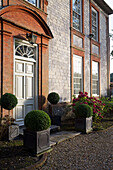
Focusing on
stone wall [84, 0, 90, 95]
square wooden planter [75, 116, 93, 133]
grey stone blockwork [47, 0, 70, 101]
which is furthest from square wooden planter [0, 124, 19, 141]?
stone wall [84, 0, 90, 95]

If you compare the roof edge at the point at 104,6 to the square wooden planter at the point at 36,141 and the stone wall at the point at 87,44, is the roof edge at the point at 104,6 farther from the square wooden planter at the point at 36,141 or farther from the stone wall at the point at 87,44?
the square wooden planter at the point at 36,141

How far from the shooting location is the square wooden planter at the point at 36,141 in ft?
11.2

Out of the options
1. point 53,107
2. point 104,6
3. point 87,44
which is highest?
point 104,6

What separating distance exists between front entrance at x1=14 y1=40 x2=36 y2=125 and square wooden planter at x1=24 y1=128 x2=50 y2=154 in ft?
6.41

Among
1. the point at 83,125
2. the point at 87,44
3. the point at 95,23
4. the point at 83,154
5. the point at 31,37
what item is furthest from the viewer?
the point at 95,23

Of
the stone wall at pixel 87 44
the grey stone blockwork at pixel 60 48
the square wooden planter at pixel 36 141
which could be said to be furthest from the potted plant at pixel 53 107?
the stone wall at pixel 87 44

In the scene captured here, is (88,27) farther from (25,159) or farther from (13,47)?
(25,159)

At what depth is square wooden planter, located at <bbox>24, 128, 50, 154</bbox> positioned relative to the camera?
3.43m

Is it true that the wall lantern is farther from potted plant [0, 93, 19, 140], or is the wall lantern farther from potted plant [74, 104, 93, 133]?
potted plant [74, 104, 93, 133]

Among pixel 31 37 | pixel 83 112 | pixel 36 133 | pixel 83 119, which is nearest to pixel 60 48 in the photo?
pixel 31 37

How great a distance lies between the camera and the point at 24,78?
571cm

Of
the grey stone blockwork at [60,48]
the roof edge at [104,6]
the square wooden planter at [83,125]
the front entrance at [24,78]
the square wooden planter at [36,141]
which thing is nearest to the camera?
the square wooden planter at [36,141]

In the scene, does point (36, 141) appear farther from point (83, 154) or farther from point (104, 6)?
point (104, 6)

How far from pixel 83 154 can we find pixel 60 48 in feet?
16.7
